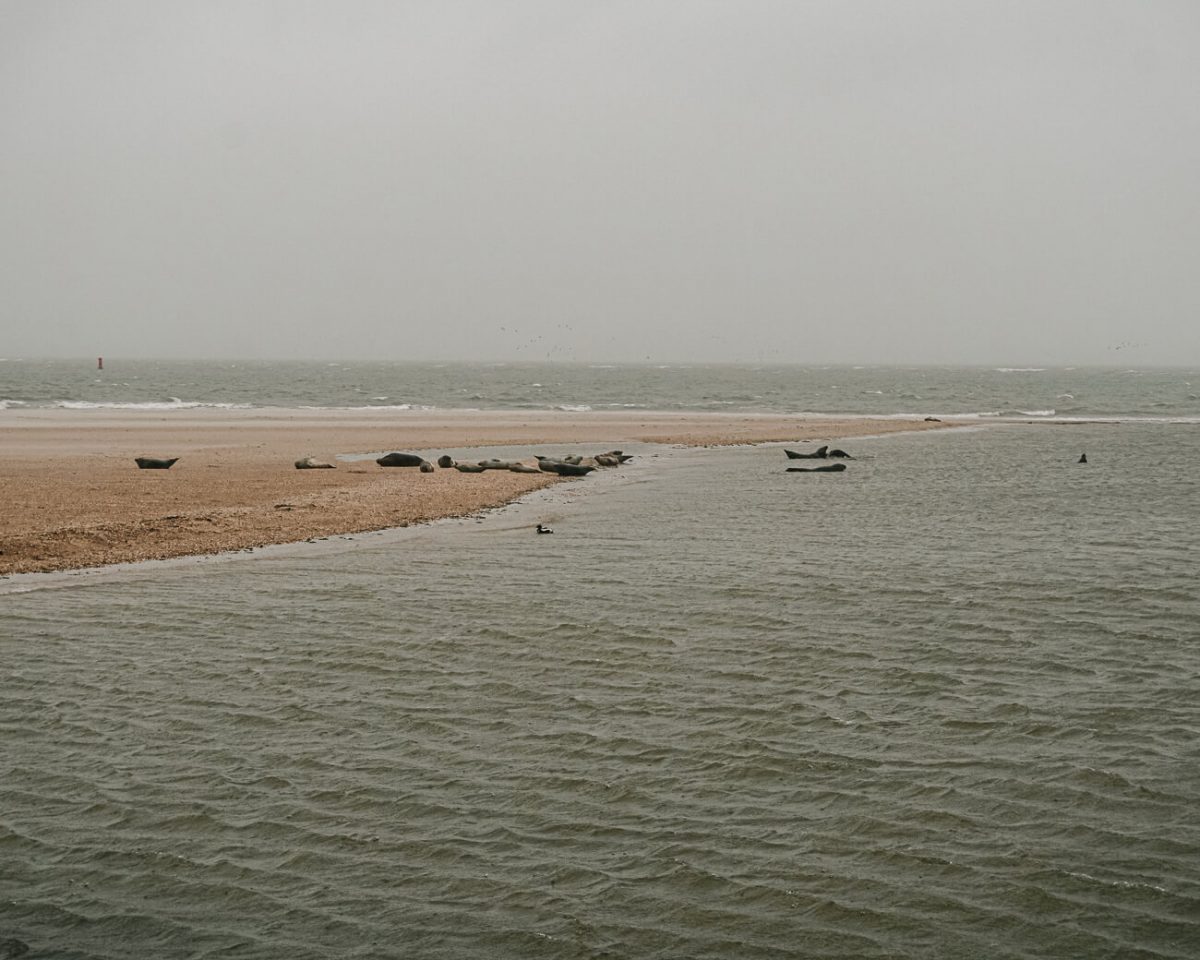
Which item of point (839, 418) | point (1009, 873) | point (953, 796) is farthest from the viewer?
point (839, 418)

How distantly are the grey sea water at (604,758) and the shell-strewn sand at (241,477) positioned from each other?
A: 8.29 ft

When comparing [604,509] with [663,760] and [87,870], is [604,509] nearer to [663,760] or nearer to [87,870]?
[663,760]

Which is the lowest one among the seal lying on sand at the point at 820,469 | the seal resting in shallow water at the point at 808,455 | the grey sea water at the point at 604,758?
the grey sea water at the point at 604,758

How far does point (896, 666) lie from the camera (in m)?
11.9

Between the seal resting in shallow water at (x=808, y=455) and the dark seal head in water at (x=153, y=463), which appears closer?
the dark seal head in water at (x=153, y=463)

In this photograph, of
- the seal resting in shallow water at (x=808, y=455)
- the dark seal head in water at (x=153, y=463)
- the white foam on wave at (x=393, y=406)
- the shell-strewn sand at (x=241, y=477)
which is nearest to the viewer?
the shell-strewn sand at (x=241, y=477)

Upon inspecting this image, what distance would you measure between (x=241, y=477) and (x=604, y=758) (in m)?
23.5

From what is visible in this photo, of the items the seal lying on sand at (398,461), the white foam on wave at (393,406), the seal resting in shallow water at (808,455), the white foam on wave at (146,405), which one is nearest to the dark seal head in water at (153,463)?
the seal lying on sand at (398,461)

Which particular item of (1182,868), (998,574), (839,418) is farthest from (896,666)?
(839,418)

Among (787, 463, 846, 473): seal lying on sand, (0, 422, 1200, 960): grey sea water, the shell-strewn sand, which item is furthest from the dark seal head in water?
(787, 463, 846, 473): seal lying on sand

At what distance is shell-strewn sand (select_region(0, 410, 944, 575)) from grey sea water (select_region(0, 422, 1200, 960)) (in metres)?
2.53

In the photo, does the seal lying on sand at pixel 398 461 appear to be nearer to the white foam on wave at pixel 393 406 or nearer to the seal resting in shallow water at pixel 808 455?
the seal resting in shallow water at pixel 808 455

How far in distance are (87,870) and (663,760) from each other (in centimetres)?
417

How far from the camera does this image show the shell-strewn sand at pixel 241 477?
2008cm
